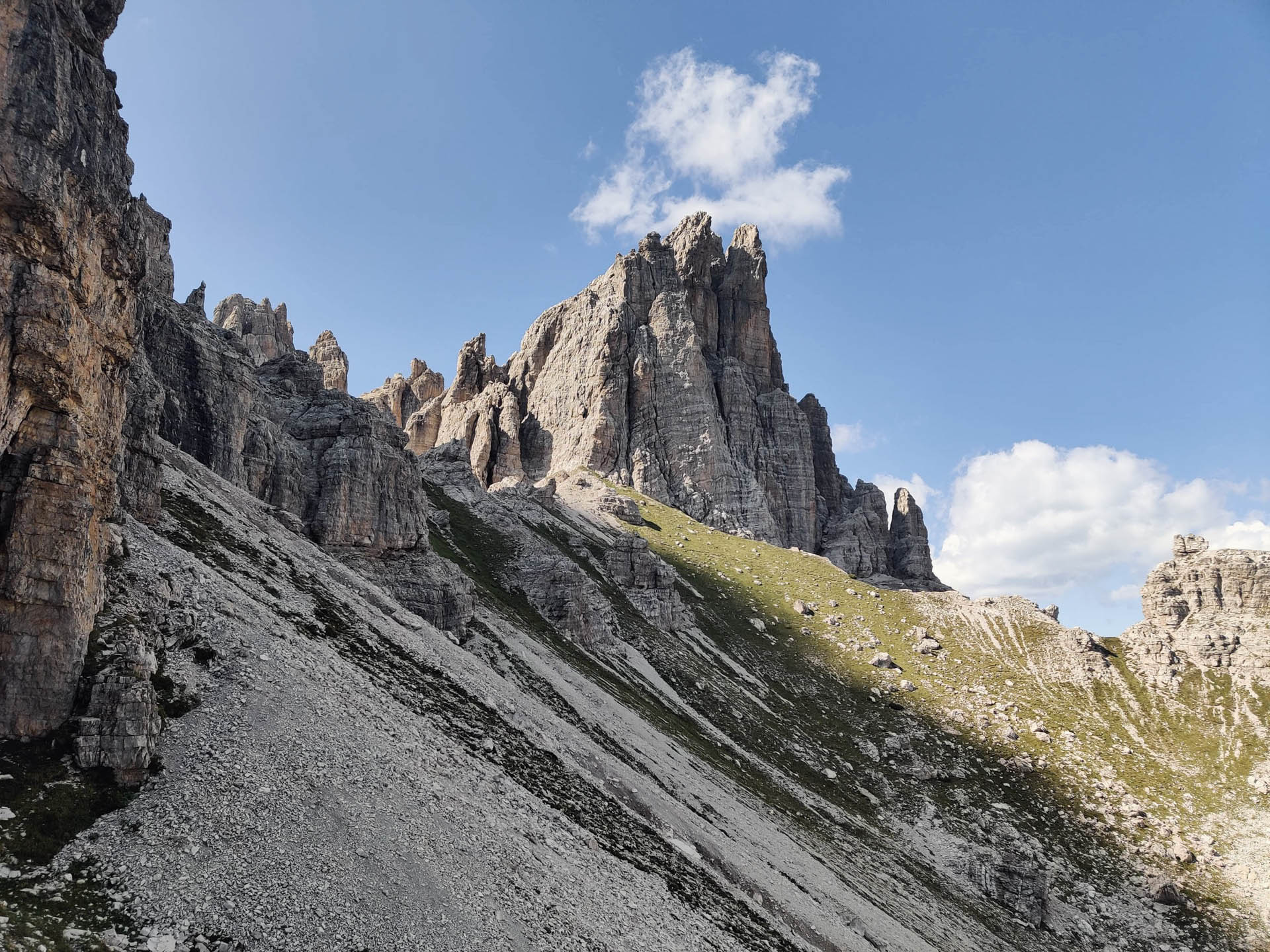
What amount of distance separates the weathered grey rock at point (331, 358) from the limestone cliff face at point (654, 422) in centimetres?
1552

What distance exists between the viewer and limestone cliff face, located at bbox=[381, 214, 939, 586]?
169m

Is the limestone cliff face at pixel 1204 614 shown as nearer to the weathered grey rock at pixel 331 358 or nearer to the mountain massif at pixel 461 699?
the mountain massif at pixel 461 699

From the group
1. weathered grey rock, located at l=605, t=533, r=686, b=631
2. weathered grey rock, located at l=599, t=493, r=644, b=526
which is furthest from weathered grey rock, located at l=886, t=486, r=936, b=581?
weathered grey rock, located at l=605, t=533, r=686, b=631

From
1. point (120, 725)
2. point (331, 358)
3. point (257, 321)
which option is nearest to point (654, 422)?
point (331, 358)

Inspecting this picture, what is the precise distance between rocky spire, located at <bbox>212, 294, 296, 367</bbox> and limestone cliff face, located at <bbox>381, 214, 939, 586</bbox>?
28.3 m

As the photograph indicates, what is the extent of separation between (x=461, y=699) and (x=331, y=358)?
16883 cm

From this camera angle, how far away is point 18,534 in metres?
19.6

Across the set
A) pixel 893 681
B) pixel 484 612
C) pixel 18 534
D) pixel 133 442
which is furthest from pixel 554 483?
pixel 18 534

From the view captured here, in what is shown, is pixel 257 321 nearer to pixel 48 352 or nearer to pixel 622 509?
pixel 622 509

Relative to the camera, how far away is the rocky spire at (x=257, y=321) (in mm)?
166875

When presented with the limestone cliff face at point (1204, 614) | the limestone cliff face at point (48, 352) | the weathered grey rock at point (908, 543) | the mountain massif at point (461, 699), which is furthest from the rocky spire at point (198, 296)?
the weathered grey rock at point (908, 543)

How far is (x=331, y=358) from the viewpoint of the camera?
18362cm

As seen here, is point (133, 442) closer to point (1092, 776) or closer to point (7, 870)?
point (7, 870)

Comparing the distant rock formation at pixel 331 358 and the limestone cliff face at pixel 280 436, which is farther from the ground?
the distant rock formation at pixel 331 358
